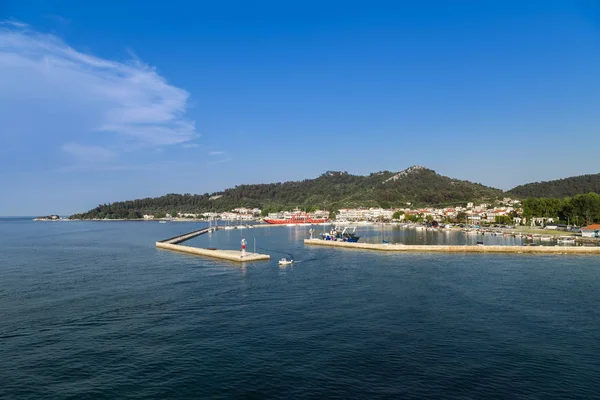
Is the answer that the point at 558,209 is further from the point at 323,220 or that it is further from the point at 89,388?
the point at 89,388

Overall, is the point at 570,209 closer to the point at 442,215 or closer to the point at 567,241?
the point at 567,241

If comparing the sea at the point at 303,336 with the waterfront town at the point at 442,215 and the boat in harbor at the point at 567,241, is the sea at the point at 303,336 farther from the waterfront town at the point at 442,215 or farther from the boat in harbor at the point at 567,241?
the waterfront town at the point at 442,215

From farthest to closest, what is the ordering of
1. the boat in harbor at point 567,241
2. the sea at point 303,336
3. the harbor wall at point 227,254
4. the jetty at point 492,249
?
the boat in harbor at point 567,241 < the jetty at point 492,249 < the harbor wall at point 227,254 < the sea at point 303,336

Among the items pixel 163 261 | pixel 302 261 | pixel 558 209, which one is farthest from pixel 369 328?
pixel 558 209

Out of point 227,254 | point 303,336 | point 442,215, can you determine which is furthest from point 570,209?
point 303,336

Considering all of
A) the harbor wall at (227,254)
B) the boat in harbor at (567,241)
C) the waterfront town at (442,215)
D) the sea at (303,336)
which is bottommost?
the sea at (303,336)

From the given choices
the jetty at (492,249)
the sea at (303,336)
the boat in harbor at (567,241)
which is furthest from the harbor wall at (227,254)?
the boat in harbor at (567,241)

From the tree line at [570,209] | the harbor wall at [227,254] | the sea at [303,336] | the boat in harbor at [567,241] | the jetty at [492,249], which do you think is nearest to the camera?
the sea at [303,336]

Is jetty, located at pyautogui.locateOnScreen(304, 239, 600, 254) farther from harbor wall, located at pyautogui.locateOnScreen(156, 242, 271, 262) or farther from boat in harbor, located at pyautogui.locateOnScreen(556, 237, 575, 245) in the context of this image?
harbor wall, located at pyautogui.locateOnScreen(156, 242, 271, 262)

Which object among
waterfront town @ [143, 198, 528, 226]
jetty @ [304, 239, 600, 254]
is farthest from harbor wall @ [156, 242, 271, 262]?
waterfront town @ [143, 198, 528, 226]
